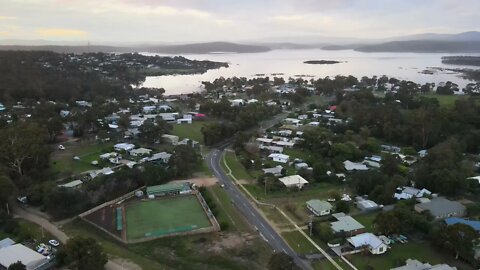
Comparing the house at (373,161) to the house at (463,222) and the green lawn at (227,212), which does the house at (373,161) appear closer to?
the house at (463,222)

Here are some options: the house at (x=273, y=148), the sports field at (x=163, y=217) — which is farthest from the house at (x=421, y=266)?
the house at (x=273, y=148)

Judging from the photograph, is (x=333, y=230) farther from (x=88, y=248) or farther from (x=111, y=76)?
(x=111, y=76)

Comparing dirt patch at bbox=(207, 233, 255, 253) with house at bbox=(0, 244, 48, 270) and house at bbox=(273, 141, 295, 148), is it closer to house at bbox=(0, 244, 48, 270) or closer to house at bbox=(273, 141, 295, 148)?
house at bbox=(0, 244, 48, 270)

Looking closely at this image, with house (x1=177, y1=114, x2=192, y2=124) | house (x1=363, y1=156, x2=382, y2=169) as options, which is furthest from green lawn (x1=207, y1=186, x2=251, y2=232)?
house (x1=177, y1=114, x2=192, y2=124)

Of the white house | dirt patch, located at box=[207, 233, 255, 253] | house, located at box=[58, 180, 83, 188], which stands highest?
the white house

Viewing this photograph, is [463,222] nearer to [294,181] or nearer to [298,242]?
[298,242]

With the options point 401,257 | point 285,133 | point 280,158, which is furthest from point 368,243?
point 285,133

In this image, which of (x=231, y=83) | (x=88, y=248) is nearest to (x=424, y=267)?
(x=88, y=248)
